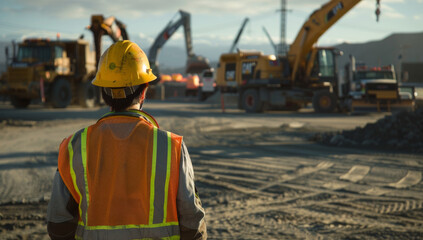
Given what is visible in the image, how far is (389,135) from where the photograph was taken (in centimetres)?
1160

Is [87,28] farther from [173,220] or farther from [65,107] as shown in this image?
[173,220]

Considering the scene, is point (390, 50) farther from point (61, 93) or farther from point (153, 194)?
point (153, 194)

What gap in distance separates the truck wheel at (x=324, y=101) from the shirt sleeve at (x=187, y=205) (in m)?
18.0

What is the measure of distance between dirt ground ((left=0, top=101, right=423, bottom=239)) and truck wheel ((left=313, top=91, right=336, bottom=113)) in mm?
6097

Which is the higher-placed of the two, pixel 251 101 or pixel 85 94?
pixel 85 94

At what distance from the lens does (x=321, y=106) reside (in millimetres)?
19516

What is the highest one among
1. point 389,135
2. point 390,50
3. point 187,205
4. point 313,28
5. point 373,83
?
point 390,50

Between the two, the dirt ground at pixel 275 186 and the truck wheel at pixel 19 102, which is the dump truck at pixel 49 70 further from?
the dirt ground at pixel 275 186

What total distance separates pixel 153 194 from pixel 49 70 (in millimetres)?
19168

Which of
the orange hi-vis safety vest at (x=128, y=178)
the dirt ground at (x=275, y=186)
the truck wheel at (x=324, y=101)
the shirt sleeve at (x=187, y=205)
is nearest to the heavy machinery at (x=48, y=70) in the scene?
the dirt ground at (x=275, y=186)

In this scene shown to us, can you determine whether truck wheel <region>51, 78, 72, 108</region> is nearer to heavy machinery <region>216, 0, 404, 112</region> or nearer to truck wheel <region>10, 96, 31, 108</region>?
truck wheel <region>10, 96, 31, 108</region>

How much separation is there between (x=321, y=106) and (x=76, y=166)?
18.3 m

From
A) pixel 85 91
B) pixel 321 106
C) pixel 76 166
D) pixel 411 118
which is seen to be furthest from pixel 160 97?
pixel 76 166

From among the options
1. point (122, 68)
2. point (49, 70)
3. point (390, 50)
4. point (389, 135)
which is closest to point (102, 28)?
point (49, 70)
